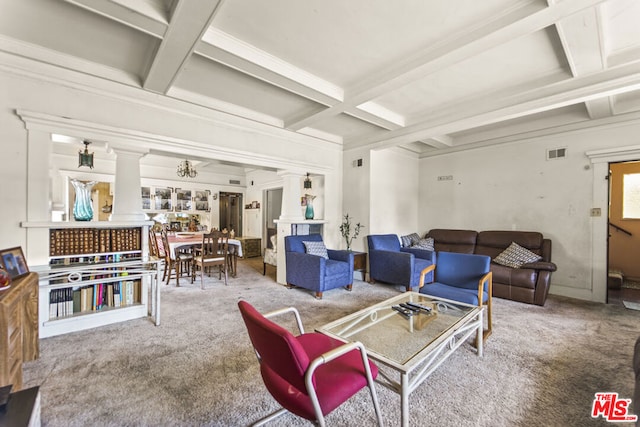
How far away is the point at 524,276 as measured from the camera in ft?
12.4

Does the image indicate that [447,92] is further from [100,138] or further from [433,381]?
[100,138]

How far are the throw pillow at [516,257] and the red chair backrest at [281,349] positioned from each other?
423 centimetres

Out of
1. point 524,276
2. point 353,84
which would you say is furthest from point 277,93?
point 524,276

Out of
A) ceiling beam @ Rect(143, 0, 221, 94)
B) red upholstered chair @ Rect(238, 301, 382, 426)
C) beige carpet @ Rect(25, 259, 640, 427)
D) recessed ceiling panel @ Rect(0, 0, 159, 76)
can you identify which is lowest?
beige carpet @ Rect(25, 259, 640, 427)

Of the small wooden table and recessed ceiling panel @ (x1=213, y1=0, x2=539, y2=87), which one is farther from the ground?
recessed ceiling panel @ (x1=213, y1=0, x2=539, y2=87)

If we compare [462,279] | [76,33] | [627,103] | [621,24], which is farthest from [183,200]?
[627,103]

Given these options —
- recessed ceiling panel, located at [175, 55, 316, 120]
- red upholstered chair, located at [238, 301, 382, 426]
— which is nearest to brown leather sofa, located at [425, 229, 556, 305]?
red upholstered chair, located at [238, 301, 382, 426]

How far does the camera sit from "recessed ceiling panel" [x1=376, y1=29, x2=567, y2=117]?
2.52 m

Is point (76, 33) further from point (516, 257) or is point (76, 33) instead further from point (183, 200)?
point (516, 257)

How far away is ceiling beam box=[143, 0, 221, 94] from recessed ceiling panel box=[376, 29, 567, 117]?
7.72ft

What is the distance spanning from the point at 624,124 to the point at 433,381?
466cm

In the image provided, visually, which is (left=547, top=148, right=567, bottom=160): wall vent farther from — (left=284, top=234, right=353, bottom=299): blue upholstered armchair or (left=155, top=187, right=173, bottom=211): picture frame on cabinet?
(left=155, top=187, right=173, bottom=211): picture frame on cabinet

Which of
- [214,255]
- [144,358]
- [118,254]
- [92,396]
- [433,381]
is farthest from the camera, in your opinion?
[214,255]

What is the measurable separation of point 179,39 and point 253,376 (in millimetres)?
2788
